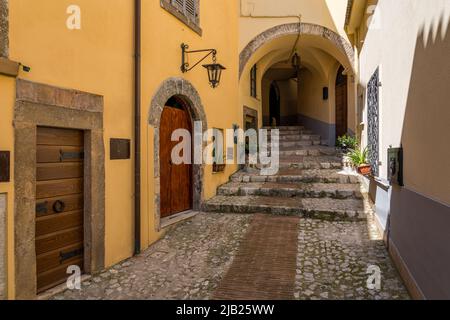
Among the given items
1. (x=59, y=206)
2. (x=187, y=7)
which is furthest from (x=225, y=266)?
(x=187, y=7)

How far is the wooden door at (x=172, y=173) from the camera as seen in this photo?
5.55 meters

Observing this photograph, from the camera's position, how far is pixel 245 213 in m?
6.12

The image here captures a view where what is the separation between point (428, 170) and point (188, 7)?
4927 millimetres

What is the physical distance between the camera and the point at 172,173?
19.2 ft

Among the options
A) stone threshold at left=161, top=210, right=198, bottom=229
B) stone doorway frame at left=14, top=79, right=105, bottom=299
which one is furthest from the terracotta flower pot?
stone doorway frame at left=14, top=79, right=105, bottom=299

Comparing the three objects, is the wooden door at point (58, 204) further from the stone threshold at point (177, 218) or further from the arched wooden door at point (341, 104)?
the arched wooden door at point (341, 104)

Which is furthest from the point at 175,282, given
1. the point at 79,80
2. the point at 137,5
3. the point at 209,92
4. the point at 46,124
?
the point at 209,92

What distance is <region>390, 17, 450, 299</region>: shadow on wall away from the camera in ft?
7.56

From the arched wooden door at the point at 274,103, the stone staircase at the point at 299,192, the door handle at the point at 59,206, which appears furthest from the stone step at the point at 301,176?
the arched wooden door at the point at 274,103

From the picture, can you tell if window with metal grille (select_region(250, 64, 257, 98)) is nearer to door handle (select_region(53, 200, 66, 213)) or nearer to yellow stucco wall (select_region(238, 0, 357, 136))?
yellow stucco wall (select_region(238, 0, 357, 136))

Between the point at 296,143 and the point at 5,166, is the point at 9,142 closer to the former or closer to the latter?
the point at 5,166

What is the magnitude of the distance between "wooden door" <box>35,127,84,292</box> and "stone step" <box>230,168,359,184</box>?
467 centimetres

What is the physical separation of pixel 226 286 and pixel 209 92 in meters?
4.31
